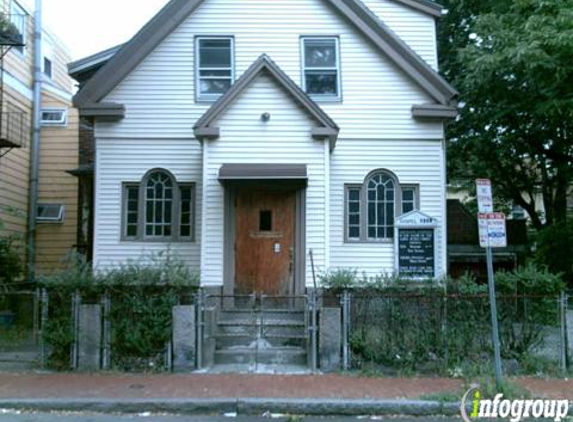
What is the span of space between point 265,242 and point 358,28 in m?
5.23

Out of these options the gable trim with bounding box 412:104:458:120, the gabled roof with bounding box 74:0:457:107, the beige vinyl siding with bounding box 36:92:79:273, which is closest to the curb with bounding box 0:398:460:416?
the gable trim with bounding box 412:104:458:120

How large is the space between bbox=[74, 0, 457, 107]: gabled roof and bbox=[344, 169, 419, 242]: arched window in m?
2.14

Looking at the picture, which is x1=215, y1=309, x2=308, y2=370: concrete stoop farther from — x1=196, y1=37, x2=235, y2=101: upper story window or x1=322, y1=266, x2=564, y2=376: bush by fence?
x1=196, y1=37, x2=235, y2=101: upper story window

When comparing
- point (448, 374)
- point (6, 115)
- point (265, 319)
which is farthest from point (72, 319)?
point (6, 115)

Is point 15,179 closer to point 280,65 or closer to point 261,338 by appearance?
→ point 280,65

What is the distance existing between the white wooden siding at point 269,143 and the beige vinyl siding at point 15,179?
276 inches

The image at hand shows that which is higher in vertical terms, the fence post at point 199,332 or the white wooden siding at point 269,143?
the white wooden siding at point 269,143

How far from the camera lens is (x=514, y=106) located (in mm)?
16016

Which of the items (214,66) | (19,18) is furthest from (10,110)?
(214,66)

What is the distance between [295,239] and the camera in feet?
41.6

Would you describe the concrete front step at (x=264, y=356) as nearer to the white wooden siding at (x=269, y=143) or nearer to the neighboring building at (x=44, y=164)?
the white wooden siding at (x=269, y=143)

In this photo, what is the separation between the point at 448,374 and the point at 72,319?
597cm

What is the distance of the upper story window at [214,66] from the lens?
1396cm

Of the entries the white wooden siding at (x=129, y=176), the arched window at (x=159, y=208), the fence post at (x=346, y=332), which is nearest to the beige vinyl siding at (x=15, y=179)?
the white wooden siding at (x=129, y=176)
